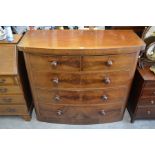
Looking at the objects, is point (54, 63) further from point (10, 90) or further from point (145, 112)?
point (145, 112)

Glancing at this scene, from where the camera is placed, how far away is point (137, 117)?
1729 millimetres

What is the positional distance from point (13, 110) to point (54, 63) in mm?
775

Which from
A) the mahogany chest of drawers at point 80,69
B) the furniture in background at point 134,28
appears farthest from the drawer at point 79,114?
the furniture in background at point 134,28

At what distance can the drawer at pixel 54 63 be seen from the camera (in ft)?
4.08

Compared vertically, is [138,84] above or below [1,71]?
below

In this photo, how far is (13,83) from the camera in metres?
1.45

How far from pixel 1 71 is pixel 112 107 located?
3.46ft

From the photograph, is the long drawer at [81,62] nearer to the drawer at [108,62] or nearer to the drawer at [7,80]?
the drawer at [108,62]

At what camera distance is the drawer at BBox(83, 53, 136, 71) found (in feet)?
4.09

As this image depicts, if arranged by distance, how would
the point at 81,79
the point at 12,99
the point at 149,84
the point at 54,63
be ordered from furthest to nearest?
the point at 12,99, the point at 149,84, the point at 81,79, the point at 54,63

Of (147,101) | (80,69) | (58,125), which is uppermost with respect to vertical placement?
(80,69)

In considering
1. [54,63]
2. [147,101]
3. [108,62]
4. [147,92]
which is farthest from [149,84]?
[54,63]
